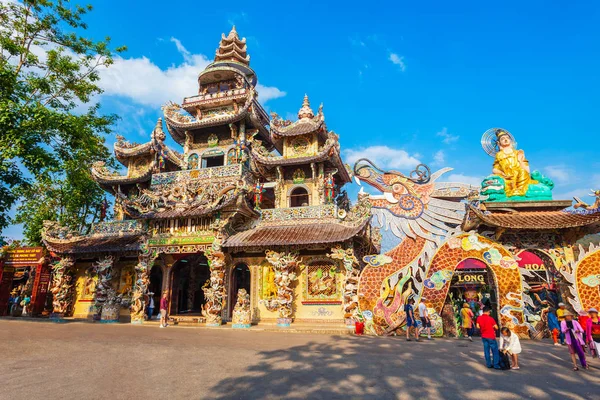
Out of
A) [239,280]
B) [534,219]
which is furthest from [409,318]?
[239,280]

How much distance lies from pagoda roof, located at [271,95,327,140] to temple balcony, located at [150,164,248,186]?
283 centimetres

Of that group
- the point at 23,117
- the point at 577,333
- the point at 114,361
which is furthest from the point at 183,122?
the point at 577,333

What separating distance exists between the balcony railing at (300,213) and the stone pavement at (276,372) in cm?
784

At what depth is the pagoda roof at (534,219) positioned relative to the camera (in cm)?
1204

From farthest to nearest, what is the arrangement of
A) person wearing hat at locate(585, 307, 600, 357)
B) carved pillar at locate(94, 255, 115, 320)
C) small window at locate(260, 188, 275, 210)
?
small window at locate(260, 188, 275, 210) → carved pillar at locate(94, 255, 115, 320) → person wearing hat at locate(585, 307, 600, 357)

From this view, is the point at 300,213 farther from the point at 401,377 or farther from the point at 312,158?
the point at 401,377

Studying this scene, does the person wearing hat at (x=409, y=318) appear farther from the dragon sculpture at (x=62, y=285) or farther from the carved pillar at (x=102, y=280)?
the dragon sculpture at (x=62, y=285)

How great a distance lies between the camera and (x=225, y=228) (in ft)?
52.5

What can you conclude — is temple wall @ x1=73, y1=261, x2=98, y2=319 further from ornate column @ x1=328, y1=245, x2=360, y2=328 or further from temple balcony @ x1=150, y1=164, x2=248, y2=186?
ornate column @ x1=328, y1=245, x2=360, y2=328

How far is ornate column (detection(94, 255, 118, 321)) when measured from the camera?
684 inches

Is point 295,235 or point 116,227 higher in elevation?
point 116,227

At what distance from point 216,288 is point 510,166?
1394cm

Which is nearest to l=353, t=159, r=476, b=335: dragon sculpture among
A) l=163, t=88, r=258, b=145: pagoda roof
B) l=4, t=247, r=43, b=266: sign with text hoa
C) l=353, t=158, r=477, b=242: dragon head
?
Answer: l=353, t=158, r=477, b=242: dragon head

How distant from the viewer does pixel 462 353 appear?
817 cm
